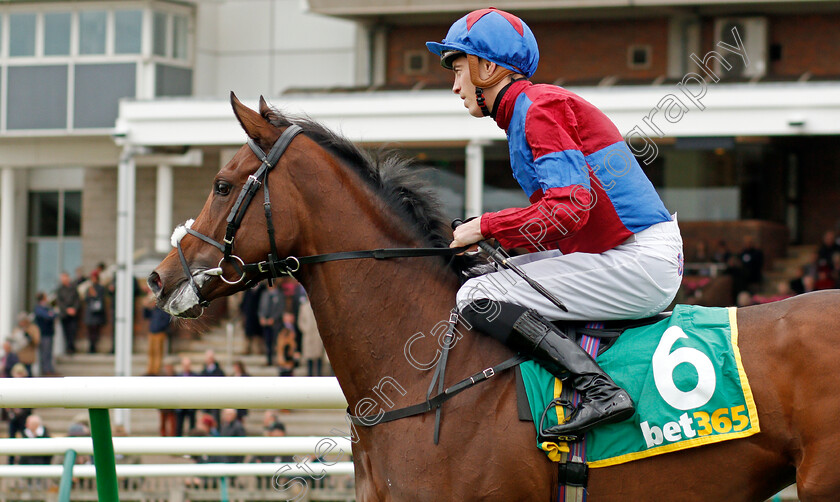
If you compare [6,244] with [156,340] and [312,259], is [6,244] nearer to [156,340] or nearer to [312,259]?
[156,340]

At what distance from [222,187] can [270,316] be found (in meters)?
12.3

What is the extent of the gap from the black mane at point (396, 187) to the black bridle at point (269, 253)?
8 centimetres

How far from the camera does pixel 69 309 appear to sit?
1748 cm

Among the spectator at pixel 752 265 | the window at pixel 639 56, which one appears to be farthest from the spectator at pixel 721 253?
the window at pixel 639 56

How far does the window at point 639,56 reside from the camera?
68.4 ft

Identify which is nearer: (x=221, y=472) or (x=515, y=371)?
(x=515, y=371)

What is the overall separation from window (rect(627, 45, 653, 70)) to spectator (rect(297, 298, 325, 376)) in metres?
10.2

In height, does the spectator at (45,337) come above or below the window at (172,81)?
below

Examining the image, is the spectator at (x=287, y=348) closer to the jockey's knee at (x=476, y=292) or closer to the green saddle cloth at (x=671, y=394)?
the jockey's knee at (x=476, y=292)

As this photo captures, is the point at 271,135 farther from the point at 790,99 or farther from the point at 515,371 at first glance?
the point at 790,99

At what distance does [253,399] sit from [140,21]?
18974mm

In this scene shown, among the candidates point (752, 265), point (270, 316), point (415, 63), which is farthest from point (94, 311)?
point (752, 265)

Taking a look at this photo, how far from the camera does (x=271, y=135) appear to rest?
10.5 feet

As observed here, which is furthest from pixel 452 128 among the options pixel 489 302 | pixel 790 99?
pixel 489 302
